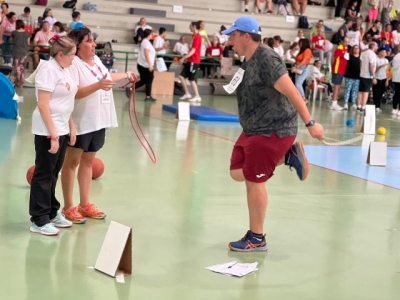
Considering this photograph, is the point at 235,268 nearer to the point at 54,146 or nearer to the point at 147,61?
the point at 54,146

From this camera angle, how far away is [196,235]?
6.16 metres

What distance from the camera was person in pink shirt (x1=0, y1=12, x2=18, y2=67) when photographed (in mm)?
19016

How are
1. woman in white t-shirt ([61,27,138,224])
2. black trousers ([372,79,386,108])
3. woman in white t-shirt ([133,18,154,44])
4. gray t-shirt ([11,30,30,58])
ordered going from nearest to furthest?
woman in white t-shirt ([61,27,138,224]), gray t-shirt ([11,30,30,58]), black trousers ([372,79,386,108]), woman in white t-shirt ([133,18,154,44])

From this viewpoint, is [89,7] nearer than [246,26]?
No

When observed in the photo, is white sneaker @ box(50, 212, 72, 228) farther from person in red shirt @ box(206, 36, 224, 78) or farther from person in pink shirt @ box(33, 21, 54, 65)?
person in red shirt @ box(206, 36, 224, 78)

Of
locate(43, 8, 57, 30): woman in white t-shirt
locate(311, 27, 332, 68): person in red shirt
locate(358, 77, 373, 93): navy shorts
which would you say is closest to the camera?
locate(358, 77, 373, 93): navy shorts

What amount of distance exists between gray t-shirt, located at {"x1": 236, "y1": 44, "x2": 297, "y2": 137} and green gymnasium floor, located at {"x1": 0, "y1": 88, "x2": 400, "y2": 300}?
100 cm

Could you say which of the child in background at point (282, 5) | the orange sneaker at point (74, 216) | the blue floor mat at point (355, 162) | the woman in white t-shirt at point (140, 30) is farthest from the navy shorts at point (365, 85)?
the orange sneaker at point (74, 216)

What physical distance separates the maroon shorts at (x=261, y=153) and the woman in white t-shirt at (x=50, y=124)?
1.40m

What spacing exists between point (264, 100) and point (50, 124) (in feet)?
5.32

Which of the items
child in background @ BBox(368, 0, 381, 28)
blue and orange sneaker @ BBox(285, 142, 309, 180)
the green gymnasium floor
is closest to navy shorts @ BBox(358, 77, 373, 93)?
child in background @ BBox(368, 0, 381, 28)

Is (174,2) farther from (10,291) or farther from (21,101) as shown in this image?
(10,291)

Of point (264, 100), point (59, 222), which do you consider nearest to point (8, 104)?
point (59, 222)

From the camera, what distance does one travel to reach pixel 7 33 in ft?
63.1
